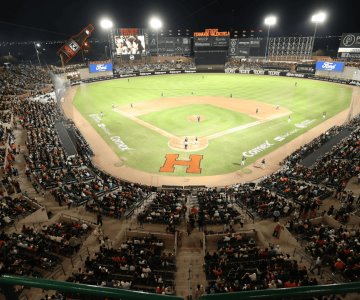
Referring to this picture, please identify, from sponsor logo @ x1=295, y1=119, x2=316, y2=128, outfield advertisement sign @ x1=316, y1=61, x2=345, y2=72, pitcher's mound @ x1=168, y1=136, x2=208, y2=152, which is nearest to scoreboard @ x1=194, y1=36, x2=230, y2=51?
outfield advertisement sign @ x1=316, y1=61, x2=345, y2=72

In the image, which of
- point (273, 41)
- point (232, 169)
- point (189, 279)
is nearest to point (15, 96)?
point (232, 169)

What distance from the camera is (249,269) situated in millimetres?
13602

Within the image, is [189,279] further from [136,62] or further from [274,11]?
[274,11]

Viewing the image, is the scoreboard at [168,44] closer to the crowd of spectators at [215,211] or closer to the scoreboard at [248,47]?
the scoreboard at [248,47]

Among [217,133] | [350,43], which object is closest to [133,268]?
[217,133]

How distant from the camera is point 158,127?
42938 mm

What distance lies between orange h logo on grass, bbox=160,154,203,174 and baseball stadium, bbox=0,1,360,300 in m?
0.18

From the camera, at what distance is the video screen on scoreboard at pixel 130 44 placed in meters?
94.4

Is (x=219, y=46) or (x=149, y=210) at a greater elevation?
(x=219, y=46)

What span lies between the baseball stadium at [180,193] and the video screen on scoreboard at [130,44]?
33.1 metres

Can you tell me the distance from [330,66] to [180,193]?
72.7m

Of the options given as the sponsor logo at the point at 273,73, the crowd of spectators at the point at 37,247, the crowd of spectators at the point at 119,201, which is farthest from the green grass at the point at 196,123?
the sponsor logo at the point at 273,73

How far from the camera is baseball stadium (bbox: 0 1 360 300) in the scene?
13.2 metres

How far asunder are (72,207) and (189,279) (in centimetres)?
1184
